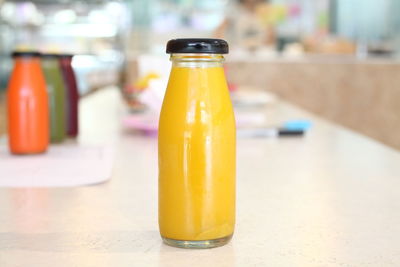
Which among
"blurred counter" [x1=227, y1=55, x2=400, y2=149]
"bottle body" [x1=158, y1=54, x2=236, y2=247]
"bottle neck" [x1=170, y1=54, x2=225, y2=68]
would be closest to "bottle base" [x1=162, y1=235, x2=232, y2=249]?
"bottle body" [x1=158, y1=54, x2=236, y2=247]

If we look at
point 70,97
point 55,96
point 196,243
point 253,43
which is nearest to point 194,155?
point 196,243

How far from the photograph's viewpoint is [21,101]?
1.06 m

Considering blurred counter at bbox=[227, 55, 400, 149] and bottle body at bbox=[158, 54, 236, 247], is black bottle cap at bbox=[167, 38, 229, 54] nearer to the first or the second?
bottle body at bbox=[158, 54, 236, 247]

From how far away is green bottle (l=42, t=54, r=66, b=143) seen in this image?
1269mm

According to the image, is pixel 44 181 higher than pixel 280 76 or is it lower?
higher

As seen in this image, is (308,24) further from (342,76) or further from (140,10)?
(342,76)

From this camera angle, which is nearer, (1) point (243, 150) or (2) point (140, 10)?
(1) point (243, 150)

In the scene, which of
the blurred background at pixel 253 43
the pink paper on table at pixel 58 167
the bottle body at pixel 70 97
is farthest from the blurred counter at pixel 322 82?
the pink paper on table at pixel 58 167

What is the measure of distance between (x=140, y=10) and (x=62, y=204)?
6.15 metres

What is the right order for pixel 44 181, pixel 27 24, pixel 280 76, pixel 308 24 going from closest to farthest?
pixel 44 181 → pixel 280 76 → pixel 27 24 → pixel 308 24

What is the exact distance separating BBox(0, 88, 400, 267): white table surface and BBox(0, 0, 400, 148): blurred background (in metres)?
0.87

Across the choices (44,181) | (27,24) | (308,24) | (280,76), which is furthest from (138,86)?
(308,24)

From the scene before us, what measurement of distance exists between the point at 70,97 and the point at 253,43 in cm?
488

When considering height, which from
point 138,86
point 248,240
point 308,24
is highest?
point 248,240
